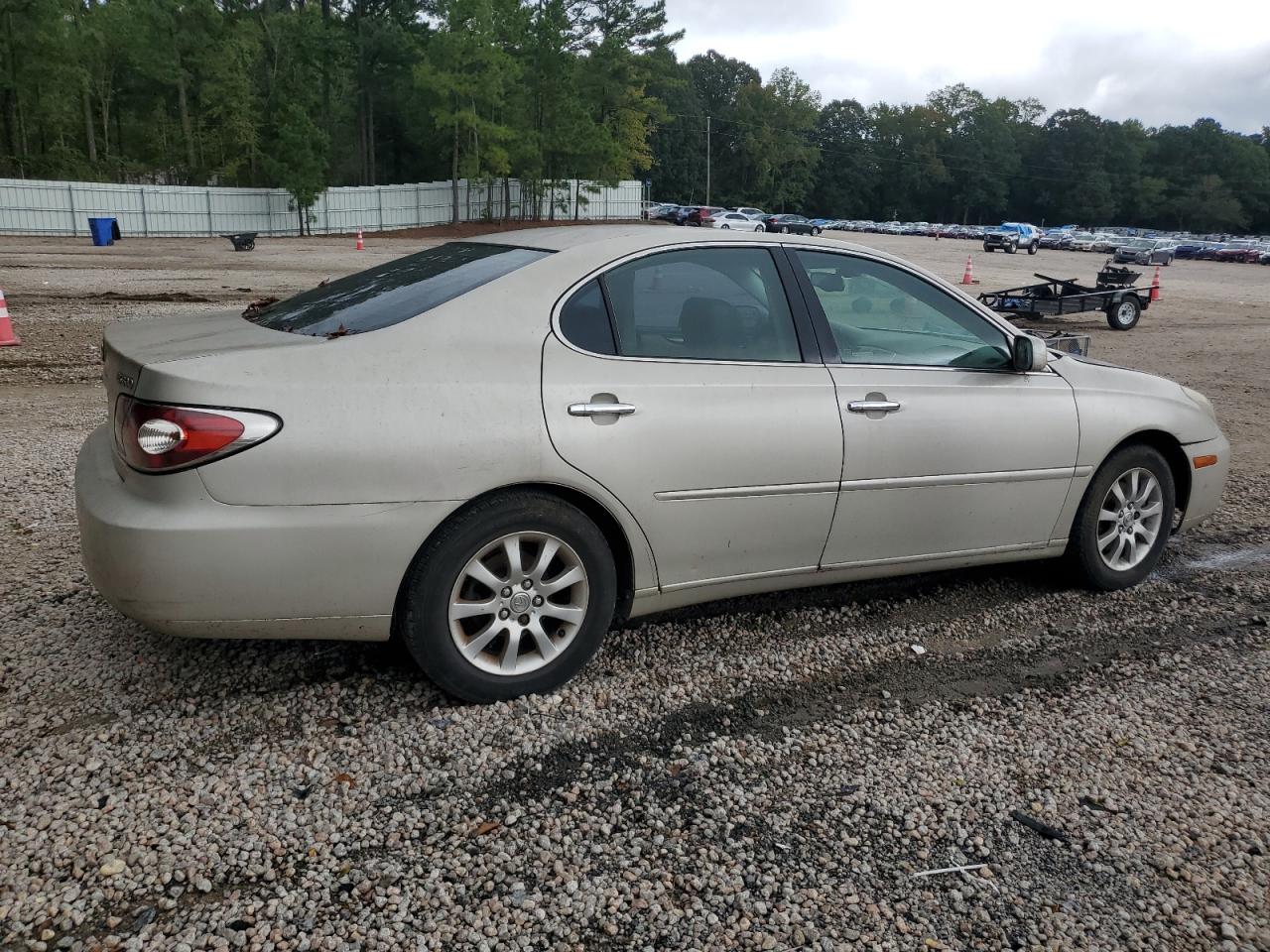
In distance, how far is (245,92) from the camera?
53156 mm

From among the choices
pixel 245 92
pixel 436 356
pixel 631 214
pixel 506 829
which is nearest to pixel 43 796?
pixel 506 829

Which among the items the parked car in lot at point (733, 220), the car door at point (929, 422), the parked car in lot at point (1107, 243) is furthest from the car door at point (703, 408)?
the parked car in lot at point (1107, 243)

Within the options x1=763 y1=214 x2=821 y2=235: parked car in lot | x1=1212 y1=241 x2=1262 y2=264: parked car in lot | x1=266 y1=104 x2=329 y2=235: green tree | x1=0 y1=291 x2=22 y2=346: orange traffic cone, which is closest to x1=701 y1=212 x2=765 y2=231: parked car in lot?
x1=763 y1=214 x2=821 y2=235: parked car in lot

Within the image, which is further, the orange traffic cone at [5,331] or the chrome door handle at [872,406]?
the orange traffic cone at [5,331]

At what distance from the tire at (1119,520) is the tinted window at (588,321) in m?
2.51

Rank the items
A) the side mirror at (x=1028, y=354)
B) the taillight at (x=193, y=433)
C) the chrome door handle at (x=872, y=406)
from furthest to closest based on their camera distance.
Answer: the side mirror at (x=1028, y=354) → the chrome door handle at (x=872, y=406) → the taillight at (x=193, y=433)

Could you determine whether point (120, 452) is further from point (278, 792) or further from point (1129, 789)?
point (1129, 789)

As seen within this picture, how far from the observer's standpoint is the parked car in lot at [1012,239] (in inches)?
2240

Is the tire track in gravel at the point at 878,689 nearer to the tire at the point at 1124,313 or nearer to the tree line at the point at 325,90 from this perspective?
the tire at the point at 1124,313

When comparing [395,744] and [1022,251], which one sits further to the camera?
[1022,251]

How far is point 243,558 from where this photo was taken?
317 centimetres

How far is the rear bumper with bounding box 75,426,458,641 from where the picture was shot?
10.3 ft

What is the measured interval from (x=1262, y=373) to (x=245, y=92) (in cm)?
5186

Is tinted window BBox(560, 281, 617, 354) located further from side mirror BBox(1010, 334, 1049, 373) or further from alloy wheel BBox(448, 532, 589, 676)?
side mirror BBox(1010, 334, 1049, 373)
